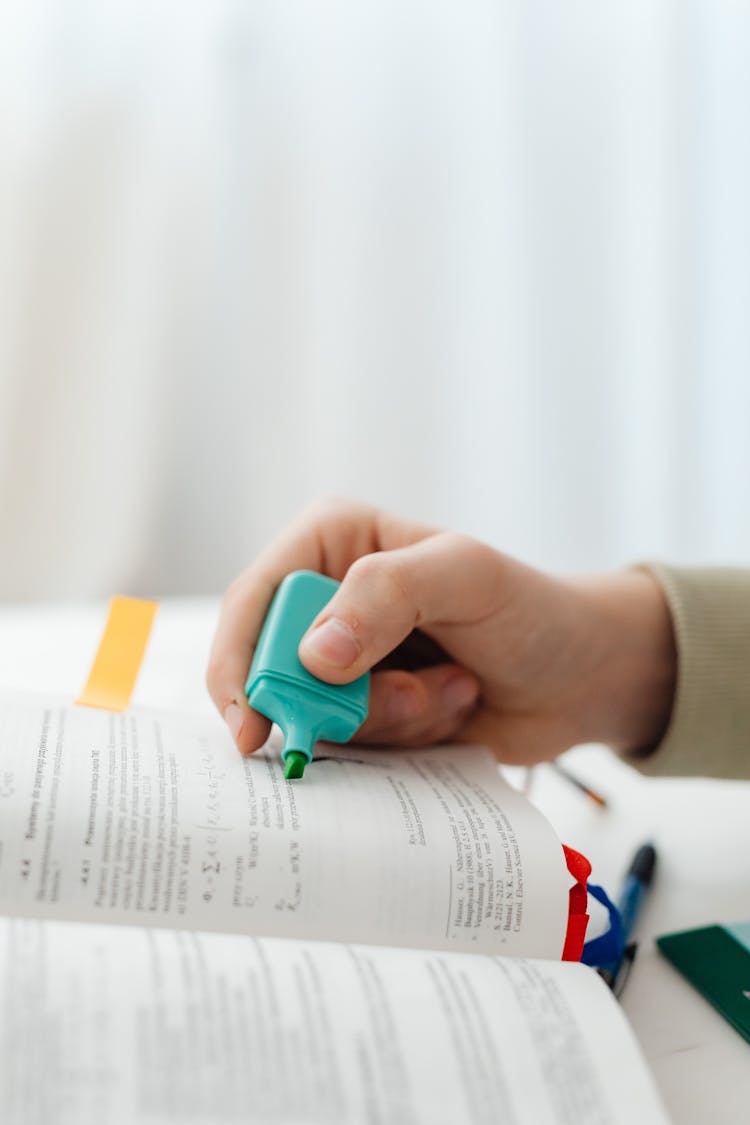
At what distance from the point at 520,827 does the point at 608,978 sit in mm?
83

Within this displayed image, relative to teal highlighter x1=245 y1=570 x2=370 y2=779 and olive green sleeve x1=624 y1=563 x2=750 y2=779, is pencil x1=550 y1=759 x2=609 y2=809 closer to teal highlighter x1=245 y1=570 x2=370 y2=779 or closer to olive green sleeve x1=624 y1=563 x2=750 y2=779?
olive green sleeve x1=624 y1=563 x2=750 y2=779

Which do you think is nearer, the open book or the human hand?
the open book

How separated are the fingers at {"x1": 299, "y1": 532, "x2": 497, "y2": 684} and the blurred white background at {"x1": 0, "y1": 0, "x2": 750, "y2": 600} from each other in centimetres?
72

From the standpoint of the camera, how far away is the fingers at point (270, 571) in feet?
1.70

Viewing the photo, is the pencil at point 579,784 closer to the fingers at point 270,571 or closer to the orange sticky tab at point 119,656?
the fingers at point 270,571

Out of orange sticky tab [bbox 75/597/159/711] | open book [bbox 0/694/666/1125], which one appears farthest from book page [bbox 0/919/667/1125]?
orange sticky tab [bbox 75/597/159/711]

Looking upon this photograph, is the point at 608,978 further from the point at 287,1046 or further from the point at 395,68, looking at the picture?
the point at 395,68

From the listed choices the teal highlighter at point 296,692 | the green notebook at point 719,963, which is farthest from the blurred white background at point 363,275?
the green notebook at point 719,963

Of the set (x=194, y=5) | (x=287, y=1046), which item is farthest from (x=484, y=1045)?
(x=194, y=5)

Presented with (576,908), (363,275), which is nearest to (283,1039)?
(576,908)

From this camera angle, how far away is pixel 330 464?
4.32ft

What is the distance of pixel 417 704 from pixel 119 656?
0.56 feet

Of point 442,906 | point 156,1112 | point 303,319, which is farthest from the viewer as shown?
point 303,319

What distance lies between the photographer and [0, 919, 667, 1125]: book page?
0.99ft
